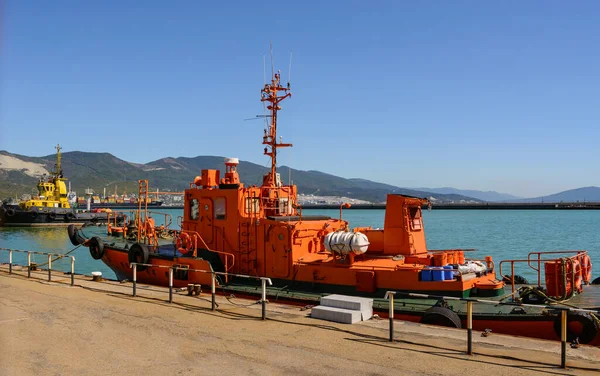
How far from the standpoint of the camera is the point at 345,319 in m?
9.66

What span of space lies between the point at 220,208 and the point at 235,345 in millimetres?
6813

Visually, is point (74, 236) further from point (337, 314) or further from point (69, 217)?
point (69, 217)

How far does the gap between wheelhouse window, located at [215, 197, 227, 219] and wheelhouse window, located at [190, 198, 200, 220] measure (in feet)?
2.71

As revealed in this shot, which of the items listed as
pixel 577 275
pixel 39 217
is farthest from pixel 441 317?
pixel 39 217

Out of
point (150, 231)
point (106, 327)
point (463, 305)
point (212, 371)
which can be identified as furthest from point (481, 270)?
point (150, 231)

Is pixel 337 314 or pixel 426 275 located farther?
pixel 426 275

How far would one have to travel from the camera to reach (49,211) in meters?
64.1

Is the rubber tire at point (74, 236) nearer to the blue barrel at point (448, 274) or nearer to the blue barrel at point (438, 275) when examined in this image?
the blue barrel at point (438, 275)

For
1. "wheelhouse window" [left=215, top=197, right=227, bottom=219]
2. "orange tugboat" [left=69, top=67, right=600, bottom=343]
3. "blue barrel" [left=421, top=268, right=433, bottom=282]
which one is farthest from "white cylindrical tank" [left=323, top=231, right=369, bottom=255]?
"wheelhouse window" [left=215, top=197, right=227, bottom=219]

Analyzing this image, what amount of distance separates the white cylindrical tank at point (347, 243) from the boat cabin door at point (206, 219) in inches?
160

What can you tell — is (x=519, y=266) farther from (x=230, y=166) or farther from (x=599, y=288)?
(x=230, y=166)

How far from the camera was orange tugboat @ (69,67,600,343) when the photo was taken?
35.1 feet

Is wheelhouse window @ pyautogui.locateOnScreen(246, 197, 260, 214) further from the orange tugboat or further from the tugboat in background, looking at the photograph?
the tugboat in background

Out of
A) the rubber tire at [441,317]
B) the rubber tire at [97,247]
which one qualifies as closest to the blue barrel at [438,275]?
the rubber tire at [441,317]
